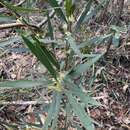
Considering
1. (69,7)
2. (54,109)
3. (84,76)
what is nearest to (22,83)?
(54,109)

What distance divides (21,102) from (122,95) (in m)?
0.49

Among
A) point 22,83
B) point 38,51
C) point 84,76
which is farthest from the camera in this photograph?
point 84,76

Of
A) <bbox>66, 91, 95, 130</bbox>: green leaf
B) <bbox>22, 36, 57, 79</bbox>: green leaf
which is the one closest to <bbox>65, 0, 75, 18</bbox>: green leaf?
<bbox>22, 36, 57, 79</bbox>: green leaf

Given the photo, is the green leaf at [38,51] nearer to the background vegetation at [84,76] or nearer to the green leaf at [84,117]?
the green leaf at [84,117]

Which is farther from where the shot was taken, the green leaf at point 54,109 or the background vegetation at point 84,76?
the background vegetation at point 84,76

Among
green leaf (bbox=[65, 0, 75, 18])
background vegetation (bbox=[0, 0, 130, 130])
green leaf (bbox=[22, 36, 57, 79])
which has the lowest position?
background vegetation (bbox=[0, 0, 130, 130])

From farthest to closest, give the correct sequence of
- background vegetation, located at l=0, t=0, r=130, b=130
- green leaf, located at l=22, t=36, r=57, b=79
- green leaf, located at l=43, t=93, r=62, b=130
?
1. background vegetation, located at l=0, t=0, r=130, b=130
2. green leaf, located at l=43, t=93, r=62, b=130
3. green leaf, located at l=22, t=36, r=57, b=79

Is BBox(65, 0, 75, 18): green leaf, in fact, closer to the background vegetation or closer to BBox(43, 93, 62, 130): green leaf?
BBox(43, 93, 62, 130): green leaf

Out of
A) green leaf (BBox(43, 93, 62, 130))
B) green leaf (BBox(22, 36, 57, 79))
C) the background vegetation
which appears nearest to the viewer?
green leaf (BBox(22, 36, 57, 79))

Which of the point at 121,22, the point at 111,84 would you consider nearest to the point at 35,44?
the point at 111,84

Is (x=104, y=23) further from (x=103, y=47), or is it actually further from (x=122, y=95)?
(x=122, y=95)

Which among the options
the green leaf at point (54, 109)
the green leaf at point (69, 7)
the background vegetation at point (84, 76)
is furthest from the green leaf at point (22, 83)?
the background vegetation at point (84, 76)

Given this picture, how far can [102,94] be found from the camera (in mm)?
1913

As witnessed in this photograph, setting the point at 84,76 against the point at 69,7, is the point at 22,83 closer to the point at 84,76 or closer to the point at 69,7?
the point at 69,7
